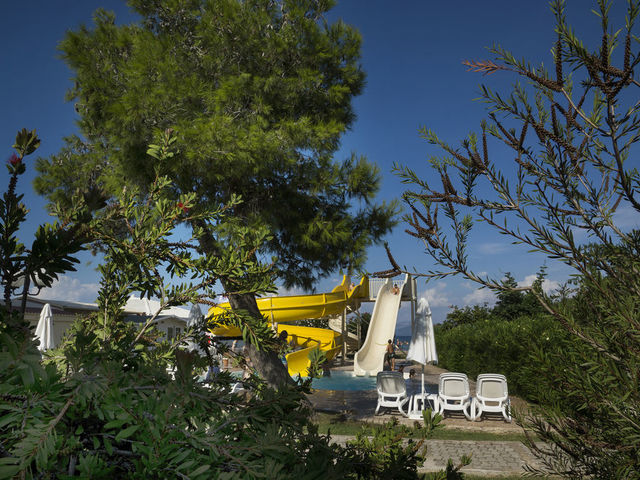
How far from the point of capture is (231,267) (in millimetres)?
1835

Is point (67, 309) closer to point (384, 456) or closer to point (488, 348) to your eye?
point (488, 348)

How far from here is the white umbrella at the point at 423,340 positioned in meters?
11.9

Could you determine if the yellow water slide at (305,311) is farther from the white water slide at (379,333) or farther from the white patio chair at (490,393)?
the white patio chair at (490,393)

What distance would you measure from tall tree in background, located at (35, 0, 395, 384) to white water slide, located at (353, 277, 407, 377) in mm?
9527

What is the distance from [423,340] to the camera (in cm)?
1198

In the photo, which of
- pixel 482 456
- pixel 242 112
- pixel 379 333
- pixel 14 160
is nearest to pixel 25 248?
pixel 14 160

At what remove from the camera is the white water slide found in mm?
19297

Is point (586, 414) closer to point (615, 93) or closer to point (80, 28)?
point (615, 93)

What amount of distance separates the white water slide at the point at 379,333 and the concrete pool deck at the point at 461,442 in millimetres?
3591

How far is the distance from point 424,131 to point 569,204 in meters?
0.63

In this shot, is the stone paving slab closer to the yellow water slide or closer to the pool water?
the yellow water slide

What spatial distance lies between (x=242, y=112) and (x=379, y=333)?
14.5 m

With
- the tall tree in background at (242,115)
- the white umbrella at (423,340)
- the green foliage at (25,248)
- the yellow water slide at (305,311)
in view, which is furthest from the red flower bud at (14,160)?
the yellow water slide at (305,311)

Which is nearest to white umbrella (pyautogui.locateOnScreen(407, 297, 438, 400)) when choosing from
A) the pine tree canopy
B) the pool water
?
the pine tree canopy
